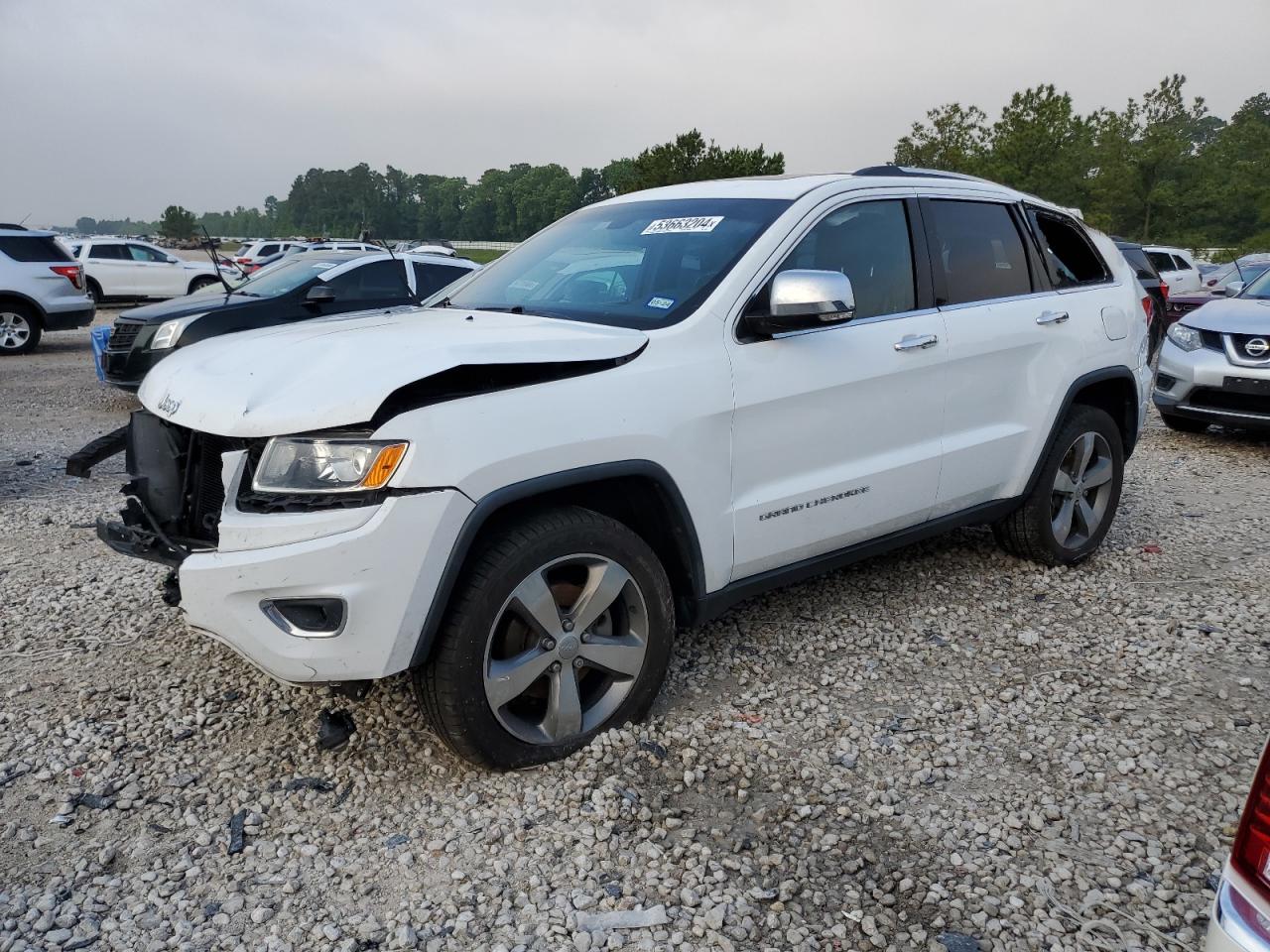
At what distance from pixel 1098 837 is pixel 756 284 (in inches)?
78.2

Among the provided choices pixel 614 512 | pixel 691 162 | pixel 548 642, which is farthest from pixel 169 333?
pixel 691 162

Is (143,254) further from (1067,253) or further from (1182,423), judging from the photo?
(1067,253)

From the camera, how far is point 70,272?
1396 centimetres

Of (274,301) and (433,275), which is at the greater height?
(433,275)

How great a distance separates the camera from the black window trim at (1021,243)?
13.1 feet

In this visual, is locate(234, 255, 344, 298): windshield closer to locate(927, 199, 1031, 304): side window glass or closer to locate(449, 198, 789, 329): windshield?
locate(449, 198, 789, 329): windshield

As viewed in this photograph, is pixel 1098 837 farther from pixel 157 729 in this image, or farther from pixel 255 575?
pixel 157 729

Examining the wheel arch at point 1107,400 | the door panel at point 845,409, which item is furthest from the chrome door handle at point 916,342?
the wheel arch at point 1107,400

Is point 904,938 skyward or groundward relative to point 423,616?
groundward

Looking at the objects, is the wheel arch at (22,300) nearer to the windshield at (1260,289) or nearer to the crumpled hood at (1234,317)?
the crumpled hood at (1234,317)

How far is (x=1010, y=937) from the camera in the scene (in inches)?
92.0

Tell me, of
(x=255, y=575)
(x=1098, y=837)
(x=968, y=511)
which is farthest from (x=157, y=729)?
(x=968, y=511)

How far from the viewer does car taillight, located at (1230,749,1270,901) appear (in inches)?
57.7

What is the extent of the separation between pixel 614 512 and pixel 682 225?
1205 mm
